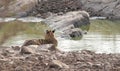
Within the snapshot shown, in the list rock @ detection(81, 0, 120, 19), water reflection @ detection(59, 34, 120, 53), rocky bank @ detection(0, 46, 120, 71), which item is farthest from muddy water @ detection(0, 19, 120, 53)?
rock @ detection(81, 0, 120, 19)

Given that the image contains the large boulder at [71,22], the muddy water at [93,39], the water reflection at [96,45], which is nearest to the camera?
the water reflection at [96,45]

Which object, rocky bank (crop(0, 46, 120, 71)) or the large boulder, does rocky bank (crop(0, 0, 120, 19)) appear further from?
rocky bank (crop(0, 46, 120, 71))

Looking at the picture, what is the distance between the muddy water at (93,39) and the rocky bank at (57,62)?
0.86 m

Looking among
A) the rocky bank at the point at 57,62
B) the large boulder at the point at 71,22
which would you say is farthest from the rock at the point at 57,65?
the large boulder at the point at 71,22

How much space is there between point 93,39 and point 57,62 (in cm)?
816

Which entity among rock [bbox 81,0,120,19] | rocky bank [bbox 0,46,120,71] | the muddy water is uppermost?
rocky bank [bbox 0,46,120,71]

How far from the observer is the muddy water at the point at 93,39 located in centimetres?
1444

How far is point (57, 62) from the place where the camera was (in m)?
9.30

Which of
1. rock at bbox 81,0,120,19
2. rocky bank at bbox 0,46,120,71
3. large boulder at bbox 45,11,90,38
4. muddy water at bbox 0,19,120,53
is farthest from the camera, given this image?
rock at bbox 81,0,120,19

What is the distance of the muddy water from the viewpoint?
14.4 metres

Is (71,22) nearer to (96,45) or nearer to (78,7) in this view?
(78,7)

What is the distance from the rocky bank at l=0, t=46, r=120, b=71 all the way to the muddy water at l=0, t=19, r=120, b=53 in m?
0.86

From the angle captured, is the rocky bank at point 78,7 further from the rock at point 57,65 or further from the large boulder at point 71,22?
the rock at point 57,65

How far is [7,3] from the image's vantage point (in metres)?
6.25
